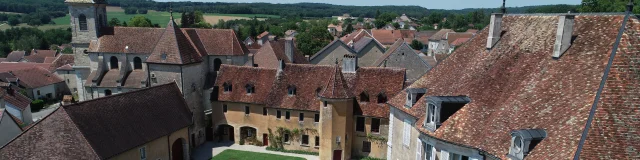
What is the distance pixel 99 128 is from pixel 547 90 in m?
25.6

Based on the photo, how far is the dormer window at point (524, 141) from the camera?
46.6 feet

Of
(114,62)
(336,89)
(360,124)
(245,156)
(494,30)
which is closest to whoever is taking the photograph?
(494,30)

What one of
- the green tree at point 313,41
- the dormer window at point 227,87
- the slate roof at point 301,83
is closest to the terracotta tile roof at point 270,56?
the slate roof at point 301,83

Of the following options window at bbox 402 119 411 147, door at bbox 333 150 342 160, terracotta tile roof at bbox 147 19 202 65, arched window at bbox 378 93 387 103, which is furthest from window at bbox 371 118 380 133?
terracotta tile roof at bbox 147 19 202 65

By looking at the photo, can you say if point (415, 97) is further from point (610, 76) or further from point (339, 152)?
point (339, 152)

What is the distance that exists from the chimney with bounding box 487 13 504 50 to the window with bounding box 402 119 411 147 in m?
6.21

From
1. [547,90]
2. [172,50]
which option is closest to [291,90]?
[172,50]

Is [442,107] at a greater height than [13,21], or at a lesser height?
lesser

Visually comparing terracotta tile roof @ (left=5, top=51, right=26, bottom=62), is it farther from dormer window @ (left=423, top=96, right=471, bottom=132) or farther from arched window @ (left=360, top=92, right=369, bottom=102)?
dormer window @ (left=423, top=96, right=471, bottom=132)

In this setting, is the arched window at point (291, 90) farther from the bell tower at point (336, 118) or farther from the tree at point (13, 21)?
the tree at point (13, 21)

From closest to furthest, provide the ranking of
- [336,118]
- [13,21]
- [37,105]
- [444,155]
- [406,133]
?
[444,155] → [406,133] → [336,118] → [37,105] → [13,21]

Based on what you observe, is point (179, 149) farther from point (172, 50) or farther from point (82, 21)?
point (82, 21)

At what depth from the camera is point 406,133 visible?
23.3m

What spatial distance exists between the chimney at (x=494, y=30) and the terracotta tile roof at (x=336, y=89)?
13.3 meters
